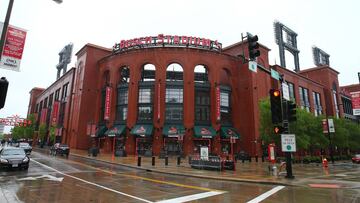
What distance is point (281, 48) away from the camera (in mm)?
68562

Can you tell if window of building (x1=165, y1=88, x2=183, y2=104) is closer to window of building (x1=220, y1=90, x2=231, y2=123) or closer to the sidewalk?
window of building (x1=220, y1=90, x2=231, y2=123)

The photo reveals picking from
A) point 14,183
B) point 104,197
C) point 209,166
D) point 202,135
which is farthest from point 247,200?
point 202,135

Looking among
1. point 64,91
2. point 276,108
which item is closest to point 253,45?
point 276,108

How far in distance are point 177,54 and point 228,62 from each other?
9.99 meters

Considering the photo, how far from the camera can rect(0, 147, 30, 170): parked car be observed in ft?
52.4

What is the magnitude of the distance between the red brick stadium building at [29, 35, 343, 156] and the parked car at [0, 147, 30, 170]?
67.9ft

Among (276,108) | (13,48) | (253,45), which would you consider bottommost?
(276,108)

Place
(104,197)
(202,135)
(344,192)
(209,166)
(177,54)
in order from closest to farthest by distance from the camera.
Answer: (104,197), (344,192), (209,166), (202,135), (177,54)

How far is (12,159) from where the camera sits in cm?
1619

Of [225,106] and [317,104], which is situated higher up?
[317,104]

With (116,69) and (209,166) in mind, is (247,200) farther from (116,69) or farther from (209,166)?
(116,69)

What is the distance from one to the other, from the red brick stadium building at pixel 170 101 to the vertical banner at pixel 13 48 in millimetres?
29705

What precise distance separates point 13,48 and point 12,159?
34.8 ft

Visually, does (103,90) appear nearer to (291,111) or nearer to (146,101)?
(146,101)
